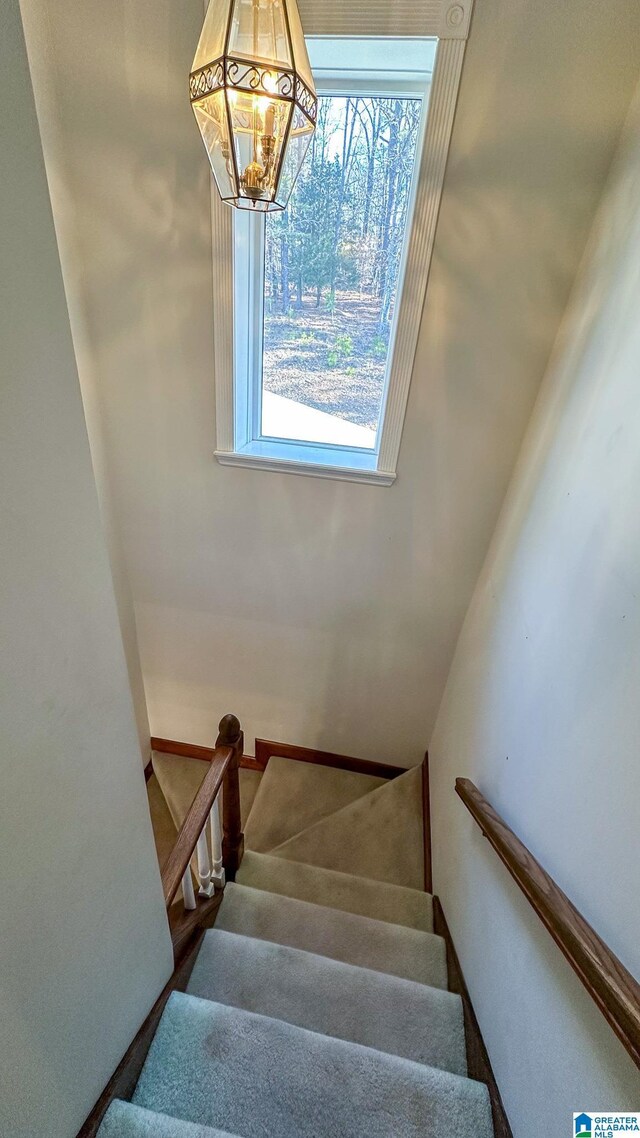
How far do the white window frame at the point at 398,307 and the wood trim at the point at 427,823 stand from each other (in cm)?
169

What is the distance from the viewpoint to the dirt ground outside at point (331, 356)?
208 centimetres

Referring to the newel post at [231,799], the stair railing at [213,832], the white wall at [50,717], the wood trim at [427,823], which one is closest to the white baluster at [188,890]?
the stair railing at [213,832]

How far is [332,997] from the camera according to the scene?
152cm

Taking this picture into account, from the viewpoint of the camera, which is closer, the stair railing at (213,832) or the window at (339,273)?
the stair railing at (213,832)

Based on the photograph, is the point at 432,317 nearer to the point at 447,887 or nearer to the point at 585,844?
the point at 585,844

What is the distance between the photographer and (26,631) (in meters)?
0.62

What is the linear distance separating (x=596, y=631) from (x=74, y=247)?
221 cm

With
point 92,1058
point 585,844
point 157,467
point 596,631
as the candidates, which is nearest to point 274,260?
point 157,467

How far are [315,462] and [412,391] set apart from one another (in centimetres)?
51

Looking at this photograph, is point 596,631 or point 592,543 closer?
point 596,631

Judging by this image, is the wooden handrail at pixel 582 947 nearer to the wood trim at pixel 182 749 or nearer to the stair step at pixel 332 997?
the stair step at pixel 332 997

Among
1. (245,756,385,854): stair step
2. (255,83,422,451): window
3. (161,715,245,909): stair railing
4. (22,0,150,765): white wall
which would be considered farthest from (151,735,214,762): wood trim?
(255,83,422,451): window

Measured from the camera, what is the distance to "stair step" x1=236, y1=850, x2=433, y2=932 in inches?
81.1

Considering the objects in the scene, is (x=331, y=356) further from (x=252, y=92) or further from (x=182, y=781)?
(x=182, y=781)
